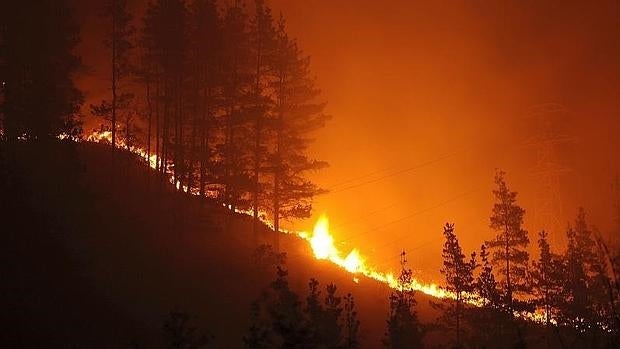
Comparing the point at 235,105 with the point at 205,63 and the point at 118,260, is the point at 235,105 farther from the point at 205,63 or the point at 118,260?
the point at 118,260

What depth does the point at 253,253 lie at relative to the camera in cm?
3975

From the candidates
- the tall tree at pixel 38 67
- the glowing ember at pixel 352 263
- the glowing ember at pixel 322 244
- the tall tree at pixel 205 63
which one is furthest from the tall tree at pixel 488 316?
the tall tree at pixel 38 67

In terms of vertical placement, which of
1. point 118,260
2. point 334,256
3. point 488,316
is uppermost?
point 334,256

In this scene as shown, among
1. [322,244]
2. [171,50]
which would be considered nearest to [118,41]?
[171,50]

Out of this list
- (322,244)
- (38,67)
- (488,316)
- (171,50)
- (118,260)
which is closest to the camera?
(488,316)

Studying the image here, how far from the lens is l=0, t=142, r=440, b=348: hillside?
87.5ft

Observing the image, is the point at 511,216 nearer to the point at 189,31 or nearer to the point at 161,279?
the point at 161,279

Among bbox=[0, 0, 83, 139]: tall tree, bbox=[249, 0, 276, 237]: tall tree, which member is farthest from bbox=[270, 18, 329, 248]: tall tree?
bbox=[0, 0, 83, 139]: tall tree

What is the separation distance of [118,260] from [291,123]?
17714 mm

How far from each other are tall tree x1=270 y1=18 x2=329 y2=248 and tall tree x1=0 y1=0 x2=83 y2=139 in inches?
572

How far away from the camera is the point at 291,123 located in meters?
45.6

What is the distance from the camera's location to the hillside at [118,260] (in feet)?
87.5

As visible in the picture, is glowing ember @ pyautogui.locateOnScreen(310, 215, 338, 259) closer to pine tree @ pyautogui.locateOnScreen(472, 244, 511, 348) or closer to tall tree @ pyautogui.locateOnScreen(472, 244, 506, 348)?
pine tree @ pyautogui.locateOnScreen(472, 244, 511, 348)

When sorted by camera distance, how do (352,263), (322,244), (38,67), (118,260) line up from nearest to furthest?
(118,260) < (38,67) < (352,263) < (322,244)
